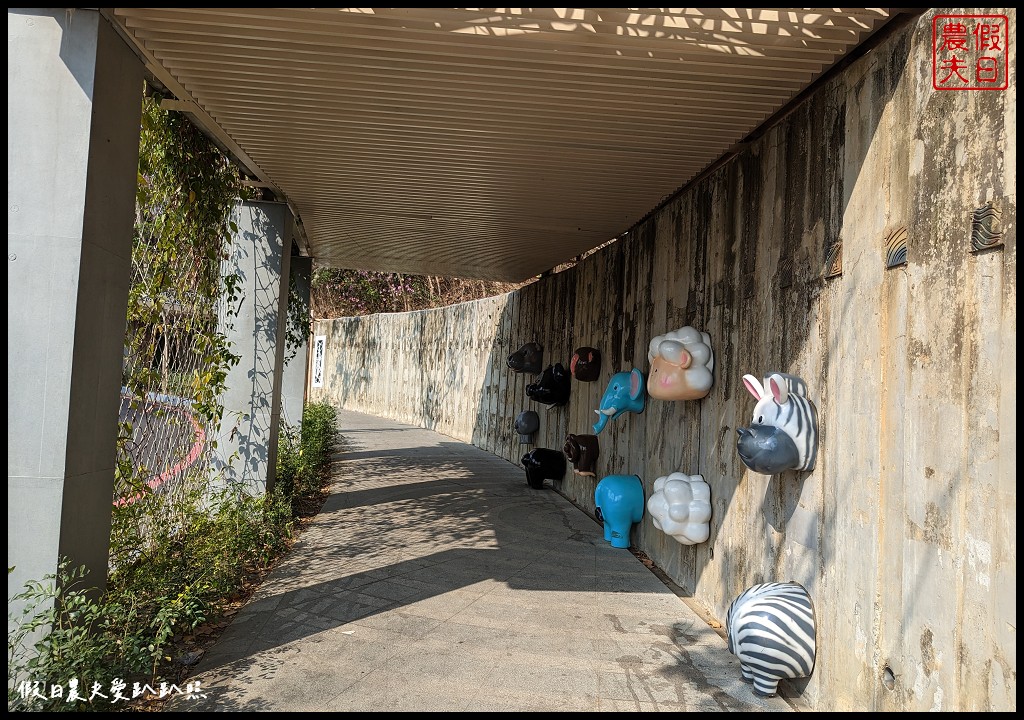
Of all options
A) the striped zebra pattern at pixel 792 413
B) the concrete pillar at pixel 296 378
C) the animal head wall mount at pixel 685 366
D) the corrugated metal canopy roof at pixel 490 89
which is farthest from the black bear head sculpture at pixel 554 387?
the striped zebra pattern at pixel 792 413

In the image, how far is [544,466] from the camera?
813 cm

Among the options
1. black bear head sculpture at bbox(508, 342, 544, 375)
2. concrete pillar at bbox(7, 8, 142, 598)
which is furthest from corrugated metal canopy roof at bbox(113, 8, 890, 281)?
black bear head sculpture at bbox(508, 342, 544, 375)

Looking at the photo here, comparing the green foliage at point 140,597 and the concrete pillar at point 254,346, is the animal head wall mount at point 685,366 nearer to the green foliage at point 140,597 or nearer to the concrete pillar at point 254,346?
the green foliage at point 140,597

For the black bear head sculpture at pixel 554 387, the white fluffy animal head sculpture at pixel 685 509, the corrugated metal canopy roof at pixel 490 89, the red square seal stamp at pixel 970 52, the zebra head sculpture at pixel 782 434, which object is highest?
the corrugated metal canopy roof at pixel 490 89

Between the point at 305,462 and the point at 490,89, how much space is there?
17.3 ft

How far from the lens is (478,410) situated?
1248cm

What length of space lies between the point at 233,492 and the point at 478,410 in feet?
24.2

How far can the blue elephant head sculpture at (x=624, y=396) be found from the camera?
5.52 meters

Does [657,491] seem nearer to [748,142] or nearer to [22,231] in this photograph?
[748,142]

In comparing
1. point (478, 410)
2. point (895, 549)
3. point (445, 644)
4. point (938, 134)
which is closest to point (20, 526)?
point (445, 644)

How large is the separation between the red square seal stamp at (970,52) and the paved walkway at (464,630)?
2.51 m

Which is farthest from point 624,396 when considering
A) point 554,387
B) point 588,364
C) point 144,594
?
point 144,594

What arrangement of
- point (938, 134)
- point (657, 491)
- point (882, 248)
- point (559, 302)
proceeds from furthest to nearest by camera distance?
point (559, 302) → point (657, 491) → point (882, 248) → point (938, 134)

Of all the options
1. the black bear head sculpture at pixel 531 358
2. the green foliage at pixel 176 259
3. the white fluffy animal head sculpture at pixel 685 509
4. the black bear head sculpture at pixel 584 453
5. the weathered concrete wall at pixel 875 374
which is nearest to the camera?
the weathered concrete wall at pixel 875 374
